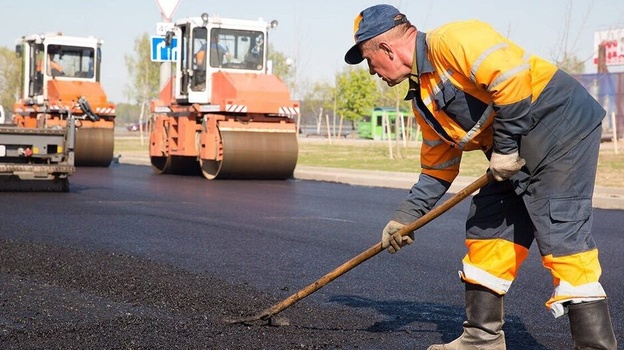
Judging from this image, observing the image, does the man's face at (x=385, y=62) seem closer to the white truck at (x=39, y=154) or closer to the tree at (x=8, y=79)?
the white truck at (x=39, y=154)

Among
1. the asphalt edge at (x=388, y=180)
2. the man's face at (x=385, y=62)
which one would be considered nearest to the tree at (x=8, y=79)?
the asphalt edge at (x=388, y=180)

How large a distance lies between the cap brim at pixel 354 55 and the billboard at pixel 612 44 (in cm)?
3851

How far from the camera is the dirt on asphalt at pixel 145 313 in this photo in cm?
477

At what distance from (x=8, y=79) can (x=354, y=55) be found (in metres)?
55.8

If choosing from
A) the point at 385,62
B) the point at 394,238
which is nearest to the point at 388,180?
the point at 394,238

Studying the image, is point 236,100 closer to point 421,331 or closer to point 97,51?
point 97,51

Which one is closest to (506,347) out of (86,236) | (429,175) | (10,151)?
(429,175)

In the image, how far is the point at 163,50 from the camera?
1956 cm

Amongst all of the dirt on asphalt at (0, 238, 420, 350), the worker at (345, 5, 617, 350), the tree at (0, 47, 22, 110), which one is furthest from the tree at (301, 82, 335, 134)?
the worker at (345, 5, 617, 350)

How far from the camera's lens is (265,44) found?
62.5 feet

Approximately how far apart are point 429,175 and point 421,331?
2.87 ft

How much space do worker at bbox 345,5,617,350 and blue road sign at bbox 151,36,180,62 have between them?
15292mm

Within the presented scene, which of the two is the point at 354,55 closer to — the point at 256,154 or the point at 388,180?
the point at 388,180

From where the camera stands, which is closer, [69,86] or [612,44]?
[69,86]
